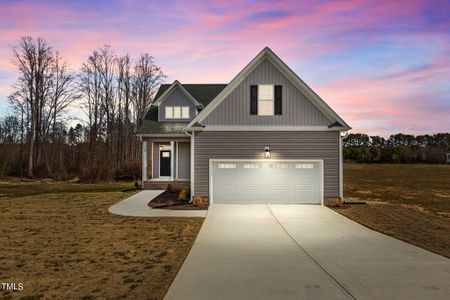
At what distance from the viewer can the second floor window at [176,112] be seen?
2114cm

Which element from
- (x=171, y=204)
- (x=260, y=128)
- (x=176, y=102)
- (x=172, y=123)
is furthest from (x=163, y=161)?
(x=260, y=128)

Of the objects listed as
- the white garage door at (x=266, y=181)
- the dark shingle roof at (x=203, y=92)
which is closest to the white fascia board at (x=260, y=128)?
the white garage door at (x=266, y=181)

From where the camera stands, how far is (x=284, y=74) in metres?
15.4

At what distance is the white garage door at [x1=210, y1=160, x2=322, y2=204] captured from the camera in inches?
597

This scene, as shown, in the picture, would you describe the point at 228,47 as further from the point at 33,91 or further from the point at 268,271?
the point at 33,91

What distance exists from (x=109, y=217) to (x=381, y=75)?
23.8 m

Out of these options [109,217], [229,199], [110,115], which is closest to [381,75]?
[229,199]

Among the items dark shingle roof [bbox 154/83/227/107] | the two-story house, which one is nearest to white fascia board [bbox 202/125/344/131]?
the two-story house

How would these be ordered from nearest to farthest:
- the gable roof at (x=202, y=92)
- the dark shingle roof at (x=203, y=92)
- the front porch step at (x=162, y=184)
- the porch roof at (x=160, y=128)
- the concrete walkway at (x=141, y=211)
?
the concrete walkway at (x=141, y=211), the front porch step at (x=162, y=184), the porch roof at (x=160, y=128), the gable roof at (x=202, y=92), the dark shingle roof at (x=203, y=92)

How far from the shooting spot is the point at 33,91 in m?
33.0

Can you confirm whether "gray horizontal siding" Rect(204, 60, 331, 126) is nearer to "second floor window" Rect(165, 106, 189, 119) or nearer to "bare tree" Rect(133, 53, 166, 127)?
"second floor window" Rect(165, 106, 189, 119)

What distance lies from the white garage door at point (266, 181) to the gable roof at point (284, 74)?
7.74 feet

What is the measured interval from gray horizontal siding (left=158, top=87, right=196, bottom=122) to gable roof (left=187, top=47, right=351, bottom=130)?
5.98 meters

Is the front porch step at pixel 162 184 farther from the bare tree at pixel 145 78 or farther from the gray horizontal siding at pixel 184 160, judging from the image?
the bare tree at pixel 145 78
